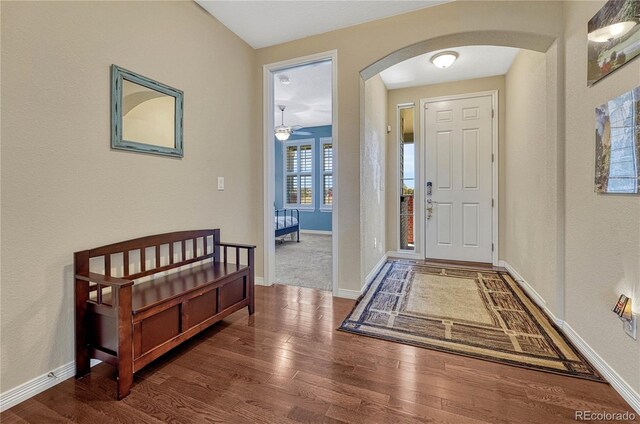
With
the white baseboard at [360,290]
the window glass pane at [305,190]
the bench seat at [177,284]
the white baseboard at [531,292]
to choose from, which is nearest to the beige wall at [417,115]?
the white baseboard at [531,292]

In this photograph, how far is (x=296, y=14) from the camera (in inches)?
99.9

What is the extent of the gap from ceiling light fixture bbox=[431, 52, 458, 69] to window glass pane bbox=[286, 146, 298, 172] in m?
4.83

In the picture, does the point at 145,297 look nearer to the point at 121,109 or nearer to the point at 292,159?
the point at 121,109

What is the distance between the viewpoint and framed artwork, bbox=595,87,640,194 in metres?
1.34


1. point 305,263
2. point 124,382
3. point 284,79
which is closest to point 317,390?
point 124,382

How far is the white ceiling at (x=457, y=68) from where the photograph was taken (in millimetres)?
3215

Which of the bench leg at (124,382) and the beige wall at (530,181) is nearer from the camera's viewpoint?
the bench leg at (124,382)

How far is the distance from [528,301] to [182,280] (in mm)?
3124

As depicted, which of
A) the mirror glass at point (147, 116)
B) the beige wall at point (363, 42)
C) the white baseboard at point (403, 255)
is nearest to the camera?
the mirror glass at point (147, 116)

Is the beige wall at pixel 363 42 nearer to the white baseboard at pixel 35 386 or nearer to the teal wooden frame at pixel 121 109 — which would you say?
the teal wooden frame at pixel 121 109

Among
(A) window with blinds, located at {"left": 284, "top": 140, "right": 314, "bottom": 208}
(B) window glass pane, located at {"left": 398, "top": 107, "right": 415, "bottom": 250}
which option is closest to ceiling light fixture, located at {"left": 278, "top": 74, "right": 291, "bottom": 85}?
(B) window glass pane, located at {"left": 398, "top": 107, "right": 415, "bottom": 250}

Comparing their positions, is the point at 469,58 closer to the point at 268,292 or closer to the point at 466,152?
the point at 466,152

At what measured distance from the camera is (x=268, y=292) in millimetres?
3016

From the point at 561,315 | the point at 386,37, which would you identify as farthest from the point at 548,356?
the point at 386,37
